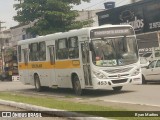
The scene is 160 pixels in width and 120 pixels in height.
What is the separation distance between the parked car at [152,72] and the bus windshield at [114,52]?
4623 millimetres

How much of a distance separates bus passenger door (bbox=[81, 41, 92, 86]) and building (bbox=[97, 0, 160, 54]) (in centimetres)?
1600

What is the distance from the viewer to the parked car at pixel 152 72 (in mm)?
23688

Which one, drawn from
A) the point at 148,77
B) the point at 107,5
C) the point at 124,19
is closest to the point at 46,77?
the point at 148,77

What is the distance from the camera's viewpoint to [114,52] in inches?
744

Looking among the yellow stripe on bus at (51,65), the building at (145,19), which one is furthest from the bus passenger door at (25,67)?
the building at (145,19)

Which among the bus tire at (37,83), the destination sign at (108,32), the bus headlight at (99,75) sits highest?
the destination sign at (108,32)

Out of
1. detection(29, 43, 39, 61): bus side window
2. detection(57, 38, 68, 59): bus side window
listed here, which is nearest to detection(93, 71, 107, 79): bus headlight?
detection(57, 38, 68, 59): bus side window

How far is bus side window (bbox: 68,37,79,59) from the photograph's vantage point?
1998 centimetres

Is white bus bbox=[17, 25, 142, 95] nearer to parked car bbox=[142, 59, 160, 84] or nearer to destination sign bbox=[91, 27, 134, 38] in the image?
destination sign bbox=[91, 27, 134, 38]

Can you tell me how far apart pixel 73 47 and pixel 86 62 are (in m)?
1.42

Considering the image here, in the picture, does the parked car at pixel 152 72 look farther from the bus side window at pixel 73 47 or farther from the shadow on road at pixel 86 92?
the bus side window at pixel 73 47

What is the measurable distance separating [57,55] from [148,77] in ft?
18.1

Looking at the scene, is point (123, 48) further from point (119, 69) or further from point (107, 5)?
point (107, 5)

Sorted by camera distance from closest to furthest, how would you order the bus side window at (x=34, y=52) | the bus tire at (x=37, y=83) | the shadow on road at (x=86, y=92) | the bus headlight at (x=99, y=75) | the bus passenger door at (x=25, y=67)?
the bus headlight at (x=99, y=75), the shadow on road at (x=86, y=92), the bus side window at (x=34, y=52), the bus tire at (x=37, y=83), the bus passenger door at (x=25, y=67)
